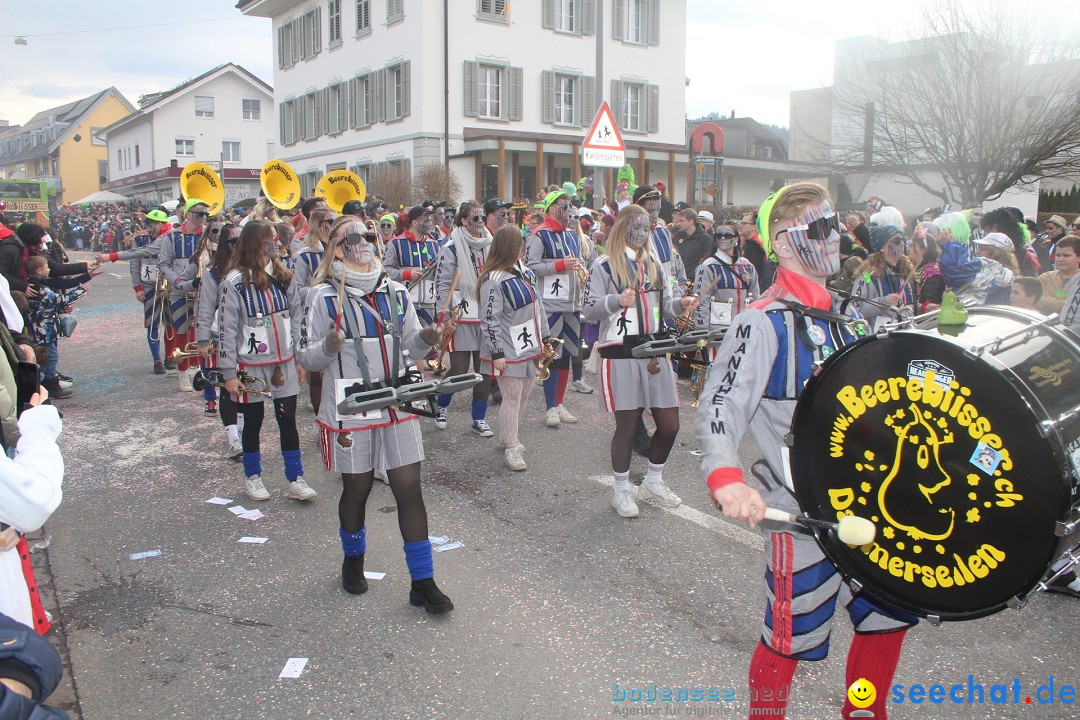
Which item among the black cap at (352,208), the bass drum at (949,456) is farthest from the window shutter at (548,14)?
the bass drum at (949,456)

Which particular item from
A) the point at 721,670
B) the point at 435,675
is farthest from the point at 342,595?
the point at 721,670

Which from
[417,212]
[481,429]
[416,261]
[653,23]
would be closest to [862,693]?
[481,429]

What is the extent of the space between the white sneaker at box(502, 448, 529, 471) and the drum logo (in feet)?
13.1

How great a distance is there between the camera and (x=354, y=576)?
4227 millimetres

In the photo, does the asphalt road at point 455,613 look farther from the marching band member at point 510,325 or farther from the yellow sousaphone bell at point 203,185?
the yellow sousaphone bell at point 203,185

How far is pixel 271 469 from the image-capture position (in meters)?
6.38

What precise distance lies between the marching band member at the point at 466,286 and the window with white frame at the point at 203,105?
49.3 m

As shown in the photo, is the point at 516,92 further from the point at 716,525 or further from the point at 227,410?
the point at 716,525

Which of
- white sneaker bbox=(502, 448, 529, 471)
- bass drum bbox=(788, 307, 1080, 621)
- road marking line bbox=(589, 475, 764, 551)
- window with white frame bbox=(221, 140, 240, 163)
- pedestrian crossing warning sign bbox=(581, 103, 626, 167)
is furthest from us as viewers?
window with white frame bbox=(221, 140, 240, 163)

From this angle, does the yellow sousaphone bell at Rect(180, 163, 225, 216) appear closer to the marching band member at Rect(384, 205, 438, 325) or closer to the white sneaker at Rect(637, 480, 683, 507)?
the marching band member at Rect(384, 205, 438, 325)

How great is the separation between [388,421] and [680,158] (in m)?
33.2

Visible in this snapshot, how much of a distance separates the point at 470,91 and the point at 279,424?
2562 centimetres

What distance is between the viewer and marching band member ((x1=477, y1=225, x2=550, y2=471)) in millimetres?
6125

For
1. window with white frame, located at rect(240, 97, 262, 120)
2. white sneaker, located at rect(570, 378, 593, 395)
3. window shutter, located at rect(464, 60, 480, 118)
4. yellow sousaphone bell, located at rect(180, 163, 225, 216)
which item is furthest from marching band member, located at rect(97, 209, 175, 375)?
window with white frame, located at rect(240, 97, 262, 120)
